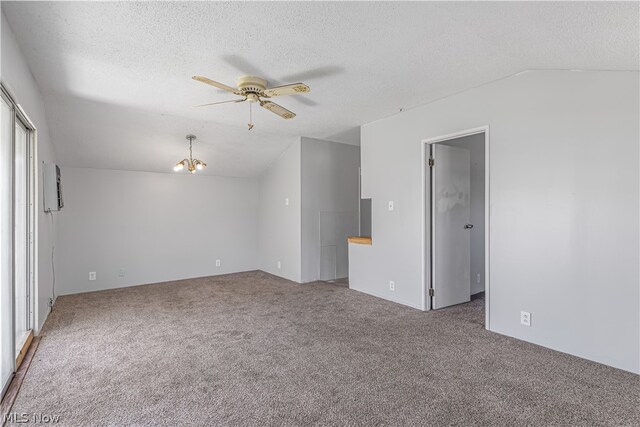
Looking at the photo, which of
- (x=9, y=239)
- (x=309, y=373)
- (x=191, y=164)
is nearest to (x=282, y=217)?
(x=191, y=164)

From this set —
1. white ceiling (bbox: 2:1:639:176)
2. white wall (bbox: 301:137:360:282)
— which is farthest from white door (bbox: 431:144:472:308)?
white wall (bbox: 301:137:360:282)

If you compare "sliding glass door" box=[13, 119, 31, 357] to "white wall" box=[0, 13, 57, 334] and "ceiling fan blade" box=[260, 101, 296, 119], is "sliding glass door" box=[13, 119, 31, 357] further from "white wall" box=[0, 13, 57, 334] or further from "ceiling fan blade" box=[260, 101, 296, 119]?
"ceiling fan blade" box=[260, 101, 296, 119]

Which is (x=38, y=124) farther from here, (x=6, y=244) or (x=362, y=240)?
(x=362, y=240)

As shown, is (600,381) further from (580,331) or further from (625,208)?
(625,208)

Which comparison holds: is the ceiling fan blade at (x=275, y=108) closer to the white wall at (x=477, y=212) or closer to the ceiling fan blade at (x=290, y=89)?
the ceiling fan blade at (x=290, y=89)

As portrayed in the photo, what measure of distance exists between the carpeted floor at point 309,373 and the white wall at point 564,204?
0.27 m

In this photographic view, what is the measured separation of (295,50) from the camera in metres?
2.57

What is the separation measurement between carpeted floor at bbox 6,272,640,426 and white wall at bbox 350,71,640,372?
274 mm

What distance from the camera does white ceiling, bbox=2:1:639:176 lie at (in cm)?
204

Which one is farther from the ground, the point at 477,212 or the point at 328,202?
the point at 328,202

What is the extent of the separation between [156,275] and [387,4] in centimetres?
518

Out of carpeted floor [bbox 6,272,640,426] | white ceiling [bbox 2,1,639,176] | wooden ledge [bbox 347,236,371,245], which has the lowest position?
carpeted floor [bbox 6,272,640,426]

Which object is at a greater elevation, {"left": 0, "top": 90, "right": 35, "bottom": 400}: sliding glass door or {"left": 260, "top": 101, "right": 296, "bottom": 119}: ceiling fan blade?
{"left": 260, "top": 101, "right": 296, "bottom": 119}: ceiling fan blade

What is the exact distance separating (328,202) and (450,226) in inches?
84.7
